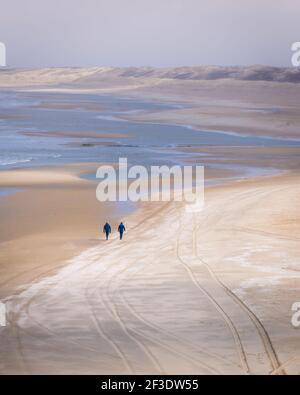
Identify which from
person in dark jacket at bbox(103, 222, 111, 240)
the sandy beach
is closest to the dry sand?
the sandy beach

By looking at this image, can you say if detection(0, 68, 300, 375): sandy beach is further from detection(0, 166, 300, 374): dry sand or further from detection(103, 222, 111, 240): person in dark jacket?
detection(103, 222, 111, 240): person in dark jacket

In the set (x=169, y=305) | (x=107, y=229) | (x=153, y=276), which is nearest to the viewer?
(x=169, y=305)

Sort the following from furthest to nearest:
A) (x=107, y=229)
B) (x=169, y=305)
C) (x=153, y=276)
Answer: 1. (x=107, y=229)
2. (x=153, y=276)
3. (x=169, y=305)

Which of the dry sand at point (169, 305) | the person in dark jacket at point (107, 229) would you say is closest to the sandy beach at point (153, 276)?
the dry sand at point (169, 305)

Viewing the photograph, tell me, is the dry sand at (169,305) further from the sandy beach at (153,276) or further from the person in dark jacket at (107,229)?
the person in dark jacket at (107,229)

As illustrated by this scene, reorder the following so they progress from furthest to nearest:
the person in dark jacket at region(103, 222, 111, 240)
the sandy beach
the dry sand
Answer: the person in dark jacket at region(103, 222, 111, 240) → the sandy beach → the dry sand

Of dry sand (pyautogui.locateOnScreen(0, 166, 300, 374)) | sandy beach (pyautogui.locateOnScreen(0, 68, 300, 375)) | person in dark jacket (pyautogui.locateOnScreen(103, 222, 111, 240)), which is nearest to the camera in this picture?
dry sand (pyautogui.locateOnScreen(0, 166, 300, 374))

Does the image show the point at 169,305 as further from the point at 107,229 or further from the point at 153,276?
the point at 107,229

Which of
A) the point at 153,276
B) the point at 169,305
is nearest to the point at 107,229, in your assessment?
the point at 153,276

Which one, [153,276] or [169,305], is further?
[153,276]
